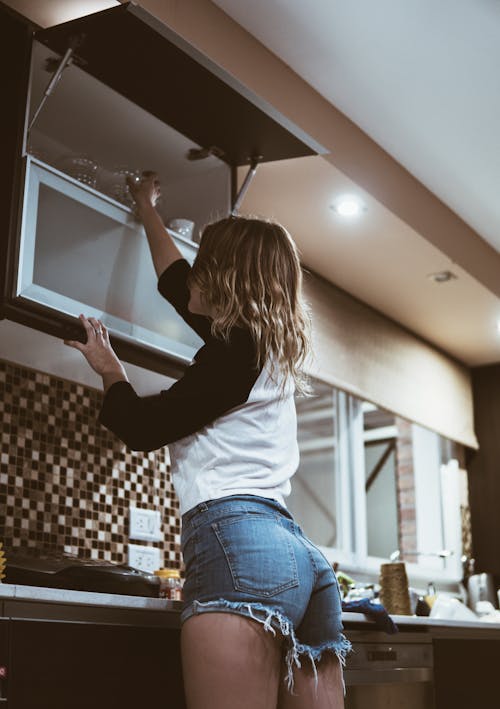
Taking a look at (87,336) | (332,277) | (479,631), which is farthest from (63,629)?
(332,277)

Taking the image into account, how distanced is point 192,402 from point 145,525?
1256mm

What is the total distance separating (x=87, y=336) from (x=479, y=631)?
5.40 ft

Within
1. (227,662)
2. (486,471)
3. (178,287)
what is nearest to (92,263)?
(178,287)

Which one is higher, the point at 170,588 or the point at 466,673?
the point at 170,588

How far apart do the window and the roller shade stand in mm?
125

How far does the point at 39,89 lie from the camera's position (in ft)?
7.48

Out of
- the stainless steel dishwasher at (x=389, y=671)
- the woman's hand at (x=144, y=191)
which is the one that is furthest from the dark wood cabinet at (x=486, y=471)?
the woman's hand at (x=144, y=191)

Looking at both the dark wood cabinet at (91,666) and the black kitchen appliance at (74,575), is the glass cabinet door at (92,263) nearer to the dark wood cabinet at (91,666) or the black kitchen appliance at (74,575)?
the black kitchen appliance at (74,575)

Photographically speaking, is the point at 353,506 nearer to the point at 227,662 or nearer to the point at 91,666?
the point at 91,666

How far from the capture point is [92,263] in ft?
7.18

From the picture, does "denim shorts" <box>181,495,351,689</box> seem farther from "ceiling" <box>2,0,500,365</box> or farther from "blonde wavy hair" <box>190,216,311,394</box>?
"ceiling" <box>2,0,500,365</box>

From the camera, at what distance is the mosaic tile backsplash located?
2426 mm

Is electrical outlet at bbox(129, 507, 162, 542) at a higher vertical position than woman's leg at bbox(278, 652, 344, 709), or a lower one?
higher

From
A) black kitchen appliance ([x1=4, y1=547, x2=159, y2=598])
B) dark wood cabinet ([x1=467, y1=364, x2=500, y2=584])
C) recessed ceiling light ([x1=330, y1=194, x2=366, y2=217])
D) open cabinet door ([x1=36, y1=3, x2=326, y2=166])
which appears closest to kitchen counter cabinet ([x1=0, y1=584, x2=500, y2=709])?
black kitchen appliance ([x1=4, y1=547, x2=159, y2=598])
